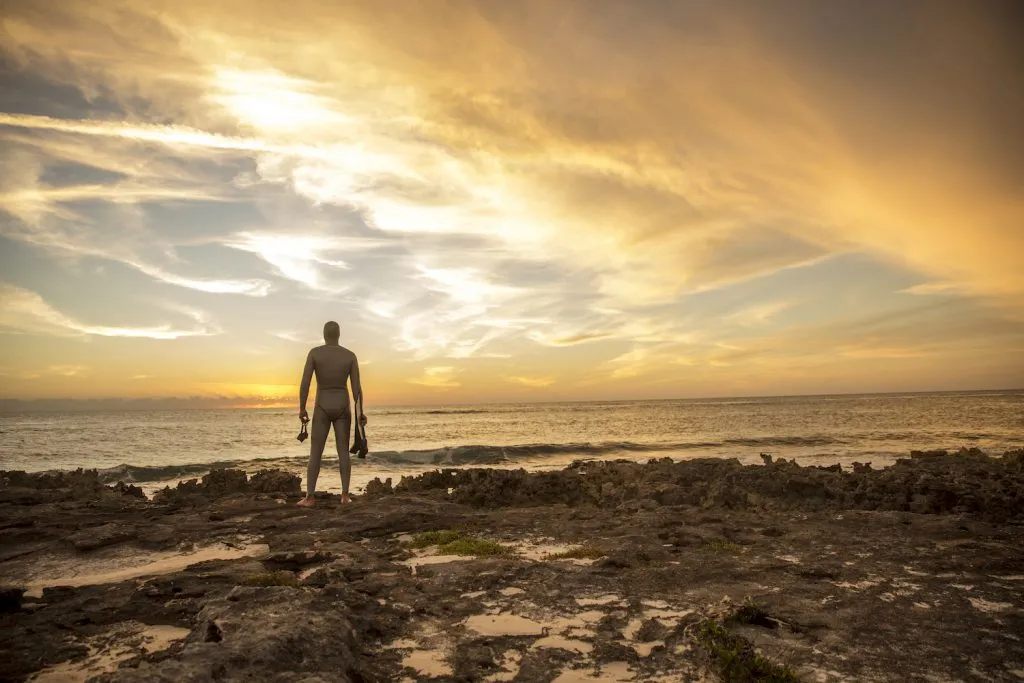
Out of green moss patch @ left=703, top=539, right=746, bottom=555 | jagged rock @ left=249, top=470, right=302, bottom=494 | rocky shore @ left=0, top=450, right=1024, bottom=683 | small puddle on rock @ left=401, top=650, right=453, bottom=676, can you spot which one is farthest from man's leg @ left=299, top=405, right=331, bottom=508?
green moss patch @ left=703, top=539, right=746, bottom=555

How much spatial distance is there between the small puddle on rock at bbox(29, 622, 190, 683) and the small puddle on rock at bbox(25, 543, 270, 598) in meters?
2.02

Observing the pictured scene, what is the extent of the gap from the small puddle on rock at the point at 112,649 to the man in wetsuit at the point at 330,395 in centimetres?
657

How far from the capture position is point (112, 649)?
188 inches

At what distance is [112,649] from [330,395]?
286 inches

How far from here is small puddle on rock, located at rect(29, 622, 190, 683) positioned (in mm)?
4273

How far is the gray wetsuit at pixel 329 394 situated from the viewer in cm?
1183

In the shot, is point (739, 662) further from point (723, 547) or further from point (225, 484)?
point (225, 484)

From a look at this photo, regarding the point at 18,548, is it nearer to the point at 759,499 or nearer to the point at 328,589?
the point at 328,589

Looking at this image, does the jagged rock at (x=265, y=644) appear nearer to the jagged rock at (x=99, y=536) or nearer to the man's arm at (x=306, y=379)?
the jagged rock at (x=99, y=536)

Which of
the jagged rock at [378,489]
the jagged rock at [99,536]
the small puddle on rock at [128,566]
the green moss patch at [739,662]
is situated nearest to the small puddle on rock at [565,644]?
the green moss patch at [739,662]

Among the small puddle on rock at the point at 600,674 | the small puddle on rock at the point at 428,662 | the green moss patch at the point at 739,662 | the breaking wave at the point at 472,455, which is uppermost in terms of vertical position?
the green moss patch at the point at 739,662

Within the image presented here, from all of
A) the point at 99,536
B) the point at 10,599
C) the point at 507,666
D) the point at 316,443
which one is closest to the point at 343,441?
the point at 316,443

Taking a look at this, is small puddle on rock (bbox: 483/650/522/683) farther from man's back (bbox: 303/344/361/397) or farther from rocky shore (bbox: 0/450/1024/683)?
man's back (bbox: 303/344/361/397)

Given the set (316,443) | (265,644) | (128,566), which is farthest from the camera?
(316,443)
